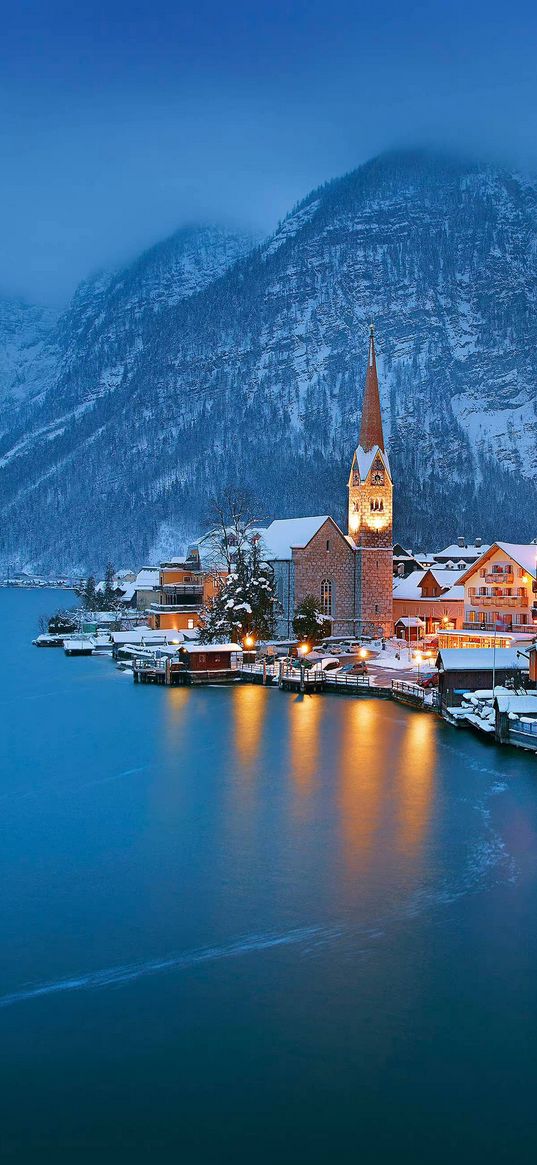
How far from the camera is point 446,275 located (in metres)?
189

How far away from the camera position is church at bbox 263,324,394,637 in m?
58.5

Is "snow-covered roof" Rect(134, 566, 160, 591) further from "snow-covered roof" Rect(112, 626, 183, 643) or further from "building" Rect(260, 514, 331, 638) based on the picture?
"building" Rect(260, 514, 331, 638)

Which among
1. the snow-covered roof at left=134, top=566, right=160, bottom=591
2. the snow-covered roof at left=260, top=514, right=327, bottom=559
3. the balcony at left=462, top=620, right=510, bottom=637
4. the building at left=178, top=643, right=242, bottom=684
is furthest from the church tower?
the snow-covered roof at left=134, top=566, right=160, bottom=591

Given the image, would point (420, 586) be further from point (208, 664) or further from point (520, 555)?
point (208, 664)

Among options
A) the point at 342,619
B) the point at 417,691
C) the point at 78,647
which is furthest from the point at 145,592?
the point at 417,691

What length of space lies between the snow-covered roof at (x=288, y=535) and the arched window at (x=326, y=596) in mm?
3088

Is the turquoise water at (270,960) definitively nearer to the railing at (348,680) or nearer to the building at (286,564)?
the railing at (348,680)

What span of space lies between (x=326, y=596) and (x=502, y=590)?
1157 centimetres

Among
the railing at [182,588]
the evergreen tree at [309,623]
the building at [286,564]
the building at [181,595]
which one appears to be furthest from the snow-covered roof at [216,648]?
the railing at [182,588]

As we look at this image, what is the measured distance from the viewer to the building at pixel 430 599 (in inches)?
2406

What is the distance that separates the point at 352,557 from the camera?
60.8 metres

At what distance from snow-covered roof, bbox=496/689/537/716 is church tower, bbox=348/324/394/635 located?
2609 centimetres

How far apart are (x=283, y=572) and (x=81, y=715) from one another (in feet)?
71.8

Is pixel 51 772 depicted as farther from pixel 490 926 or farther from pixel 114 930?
pixel 490 926
